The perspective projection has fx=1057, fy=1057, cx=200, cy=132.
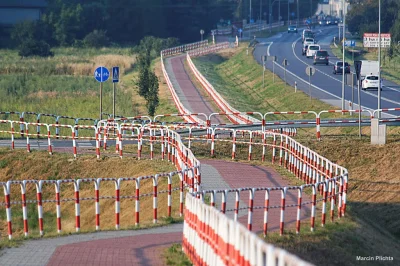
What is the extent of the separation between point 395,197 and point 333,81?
43.7 m

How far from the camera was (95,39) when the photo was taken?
11669 centimetres

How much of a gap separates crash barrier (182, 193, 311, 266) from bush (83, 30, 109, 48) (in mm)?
101903

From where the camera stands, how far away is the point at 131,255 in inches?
619

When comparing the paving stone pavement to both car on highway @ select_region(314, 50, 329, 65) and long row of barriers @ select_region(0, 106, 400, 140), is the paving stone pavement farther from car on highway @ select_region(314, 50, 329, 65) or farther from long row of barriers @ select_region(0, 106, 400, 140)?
car on highway @ select_region(314, 50, 329, 65)

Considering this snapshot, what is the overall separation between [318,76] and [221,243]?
61004 mm

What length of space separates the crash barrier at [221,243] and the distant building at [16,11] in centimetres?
10539

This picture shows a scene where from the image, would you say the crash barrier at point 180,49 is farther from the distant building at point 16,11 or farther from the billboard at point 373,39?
the distant building at point 16,11

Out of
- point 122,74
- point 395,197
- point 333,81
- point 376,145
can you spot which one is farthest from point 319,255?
point 122,74

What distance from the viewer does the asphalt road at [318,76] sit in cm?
5579

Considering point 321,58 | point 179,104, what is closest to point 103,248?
point 179,104

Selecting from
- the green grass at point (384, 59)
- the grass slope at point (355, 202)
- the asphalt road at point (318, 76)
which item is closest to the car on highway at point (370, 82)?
the asphalt road at point (318, 76)

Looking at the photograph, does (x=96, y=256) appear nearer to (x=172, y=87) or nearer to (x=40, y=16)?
(x=172, y=87)

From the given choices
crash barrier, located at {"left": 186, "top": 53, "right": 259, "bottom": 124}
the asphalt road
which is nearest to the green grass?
the asphalt road

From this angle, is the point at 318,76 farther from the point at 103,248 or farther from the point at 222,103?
the point at 103,248
